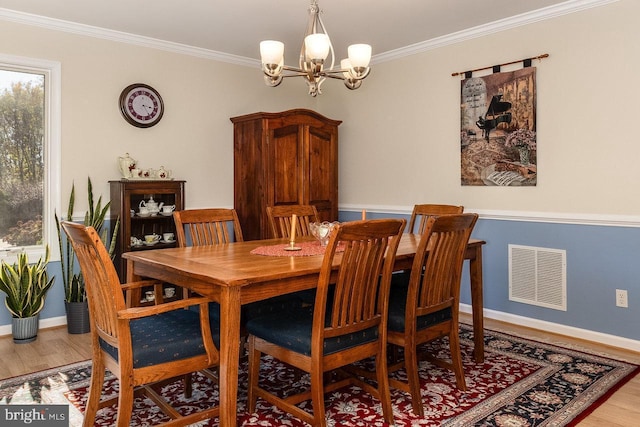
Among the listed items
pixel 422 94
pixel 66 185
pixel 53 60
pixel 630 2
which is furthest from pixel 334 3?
pixel 66 185

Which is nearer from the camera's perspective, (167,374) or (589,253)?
(167,374)

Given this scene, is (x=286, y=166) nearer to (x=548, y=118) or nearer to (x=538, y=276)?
(x=548, y=118)

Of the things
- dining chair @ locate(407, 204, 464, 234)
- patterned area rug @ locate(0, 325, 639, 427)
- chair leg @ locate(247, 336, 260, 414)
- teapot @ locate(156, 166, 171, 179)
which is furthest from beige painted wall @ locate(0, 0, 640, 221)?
chair leg @ locate(247, 336, 260, 414)

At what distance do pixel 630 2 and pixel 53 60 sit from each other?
13.8 ft

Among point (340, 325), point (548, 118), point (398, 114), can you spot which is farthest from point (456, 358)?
point (398, 114)

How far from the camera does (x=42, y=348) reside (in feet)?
10.9

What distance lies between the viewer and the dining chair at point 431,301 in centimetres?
227

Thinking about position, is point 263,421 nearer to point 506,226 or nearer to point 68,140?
point 506,226

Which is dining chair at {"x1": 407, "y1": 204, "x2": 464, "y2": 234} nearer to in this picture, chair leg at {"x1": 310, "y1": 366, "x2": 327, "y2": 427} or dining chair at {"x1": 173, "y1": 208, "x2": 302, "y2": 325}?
dining chair at {"x1": 173, "y1": 208, "x2": 302, "y2": 325}

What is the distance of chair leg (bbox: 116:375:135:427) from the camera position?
1.77 meters

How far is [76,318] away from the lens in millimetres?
3650

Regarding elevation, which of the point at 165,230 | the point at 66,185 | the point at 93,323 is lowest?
the point at 93,323

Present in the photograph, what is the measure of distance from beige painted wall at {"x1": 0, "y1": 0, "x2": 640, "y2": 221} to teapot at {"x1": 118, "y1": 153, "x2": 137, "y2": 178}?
10 cm

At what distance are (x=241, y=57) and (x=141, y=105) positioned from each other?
3.80 ft
